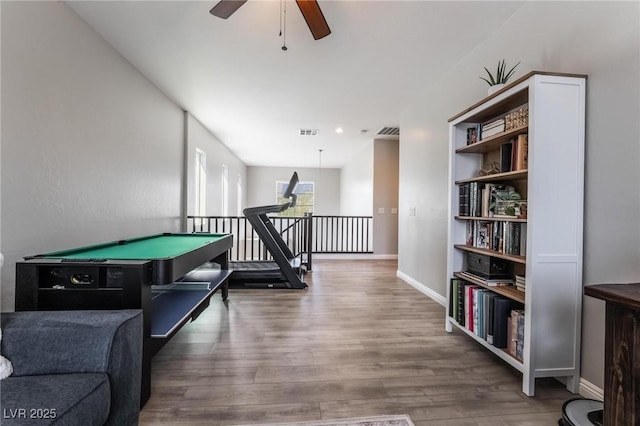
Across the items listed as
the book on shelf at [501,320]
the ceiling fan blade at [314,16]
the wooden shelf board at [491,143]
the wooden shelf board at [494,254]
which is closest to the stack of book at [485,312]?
the book on shelf at [501,320]

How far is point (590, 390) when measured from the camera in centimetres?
164

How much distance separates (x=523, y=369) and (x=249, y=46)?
3390 mm

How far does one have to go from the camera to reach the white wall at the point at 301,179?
10656mm

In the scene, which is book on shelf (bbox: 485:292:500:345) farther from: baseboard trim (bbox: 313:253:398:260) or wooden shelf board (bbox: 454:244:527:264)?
baseboard trim (bbox: 313:253:398:260)

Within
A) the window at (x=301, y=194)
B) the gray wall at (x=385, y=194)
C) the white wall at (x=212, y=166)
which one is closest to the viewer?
the white wall at (x=212, y=166)

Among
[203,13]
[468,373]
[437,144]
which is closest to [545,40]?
[437,144]

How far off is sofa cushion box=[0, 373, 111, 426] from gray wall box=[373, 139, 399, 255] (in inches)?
228

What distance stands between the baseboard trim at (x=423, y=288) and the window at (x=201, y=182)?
4015 millimetres

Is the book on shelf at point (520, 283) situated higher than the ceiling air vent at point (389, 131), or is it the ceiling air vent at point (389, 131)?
the ceiling air vent at point (389, 131)

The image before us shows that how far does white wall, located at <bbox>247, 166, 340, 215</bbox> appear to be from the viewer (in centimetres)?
1066

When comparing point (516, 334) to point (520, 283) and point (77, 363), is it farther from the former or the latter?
point (77, 363)

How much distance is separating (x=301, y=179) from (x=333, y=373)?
9.24m

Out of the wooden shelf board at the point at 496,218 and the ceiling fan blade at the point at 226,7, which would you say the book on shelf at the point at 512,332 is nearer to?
the wooden shelf board at the point at 496,218

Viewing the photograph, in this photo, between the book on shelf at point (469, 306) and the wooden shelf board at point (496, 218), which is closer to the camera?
the wooden shelf board at point (496, 218)
